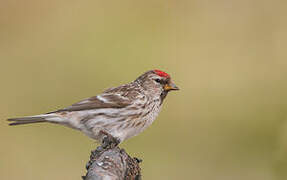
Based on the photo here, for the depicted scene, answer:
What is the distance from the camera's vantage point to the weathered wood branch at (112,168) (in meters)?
2.28

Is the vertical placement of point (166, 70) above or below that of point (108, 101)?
below

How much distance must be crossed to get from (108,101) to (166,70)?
2.55 meters

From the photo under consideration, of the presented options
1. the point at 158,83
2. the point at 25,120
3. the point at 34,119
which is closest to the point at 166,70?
the point at 158,83

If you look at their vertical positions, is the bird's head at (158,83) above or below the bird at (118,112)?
above

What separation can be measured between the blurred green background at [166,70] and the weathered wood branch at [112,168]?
2573 millimetres

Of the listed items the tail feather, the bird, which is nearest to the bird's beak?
the bird

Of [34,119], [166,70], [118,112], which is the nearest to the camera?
[34,119]

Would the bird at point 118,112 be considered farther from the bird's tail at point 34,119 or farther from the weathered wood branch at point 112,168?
the weathered wood branch at point 112,168

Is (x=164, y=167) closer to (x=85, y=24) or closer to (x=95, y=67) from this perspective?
(x=95, y=67)

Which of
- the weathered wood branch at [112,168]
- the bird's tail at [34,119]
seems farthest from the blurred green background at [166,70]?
the weathered wood branch at [112,168]

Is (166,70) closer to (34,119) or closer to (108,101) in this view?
(108,101)

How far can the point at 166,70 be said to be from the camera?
7453 mm

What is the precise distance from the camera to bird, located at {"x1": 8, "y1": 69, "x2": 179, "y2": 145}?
188 inches

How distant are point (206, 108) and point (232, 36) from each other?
1.91 m
